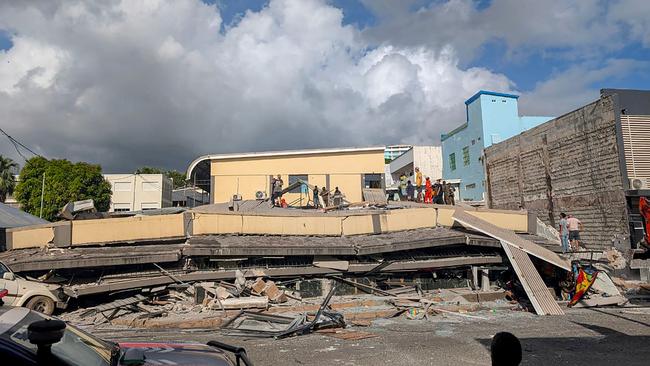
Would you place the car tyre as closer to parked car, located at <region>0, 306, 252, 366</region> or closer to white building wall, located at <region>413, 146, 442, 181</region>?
parked car, located at <region>0, 306, 252, 366</region>

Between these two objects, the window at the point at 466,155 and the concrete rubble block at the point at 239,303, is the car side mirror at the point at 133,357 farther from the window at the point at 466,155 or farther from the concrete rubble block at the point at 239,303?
the window at the point at 466,155

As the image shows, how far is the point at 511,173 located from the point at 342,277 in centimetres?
1664

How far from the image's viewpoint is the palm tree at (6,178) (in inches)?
1594

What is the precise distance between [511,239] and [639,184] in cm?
748

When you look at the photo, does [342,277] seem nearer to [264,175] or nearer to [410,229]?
[410,229]

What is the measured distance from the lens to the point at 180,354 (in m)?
3.19

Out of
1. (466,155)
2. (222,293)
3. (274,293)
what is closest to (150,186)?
(466,155)

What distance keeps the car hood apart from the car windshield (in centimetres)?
28

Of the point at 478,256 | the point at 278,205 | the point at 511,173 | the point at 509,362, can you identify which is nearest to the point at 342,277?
the point at 478,256

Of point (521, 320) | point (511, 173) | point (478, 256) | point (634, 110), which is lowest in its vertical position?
point (521, 320)

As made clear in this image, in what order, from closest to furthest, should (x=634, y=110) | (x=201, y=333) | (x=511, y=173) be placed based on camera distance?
(x=201, y=333) < (x=634, y=110) < (x=511, y=173)

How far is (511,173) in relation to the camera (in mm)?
24328

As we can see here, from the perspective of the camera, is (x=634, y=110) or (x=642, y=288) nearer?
(x=642, y=288)

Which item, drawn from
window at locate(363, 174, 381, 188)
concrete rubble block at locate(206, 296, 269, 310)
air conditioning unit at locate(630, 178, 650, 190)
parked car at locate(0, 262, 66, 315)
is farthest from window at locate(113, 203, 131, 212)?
→ air conditioning unit at locate(630, 178, 650, 190)
